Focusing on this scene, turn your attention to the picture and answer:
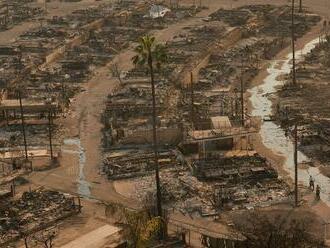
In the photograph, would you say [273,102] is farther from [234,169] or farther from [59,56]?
[59,56]

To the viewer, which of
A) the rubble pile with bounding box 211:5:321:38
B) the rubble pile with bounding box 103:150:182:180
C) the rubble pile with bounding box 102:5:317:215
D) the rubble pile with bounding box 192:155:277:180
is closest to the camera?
the rubble pile with bounding box 102:5:317:215

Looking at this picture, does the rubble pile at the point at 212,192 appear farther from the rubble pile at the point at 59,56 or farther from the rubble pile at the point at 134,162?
the rubble pile at the point at 59,56

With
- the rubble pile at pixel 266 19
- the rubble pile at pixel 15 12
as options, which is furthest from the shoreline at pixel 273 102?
the rubble pile at pixel 15 12

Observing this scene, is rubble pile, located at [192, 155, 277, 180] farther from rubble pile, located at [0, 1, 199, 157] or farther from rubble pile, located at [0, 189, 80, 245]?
rubble pile, located at [0, 1, 199, 157]

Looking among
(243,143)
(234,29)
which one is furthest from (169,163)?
(234,29)

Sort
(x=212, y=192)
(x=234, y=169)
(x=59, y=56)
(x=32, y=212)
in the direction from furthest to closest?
(x=59, y=56) → (x=234, y=169) → (x=212, y=192) → (x=32, y=212)

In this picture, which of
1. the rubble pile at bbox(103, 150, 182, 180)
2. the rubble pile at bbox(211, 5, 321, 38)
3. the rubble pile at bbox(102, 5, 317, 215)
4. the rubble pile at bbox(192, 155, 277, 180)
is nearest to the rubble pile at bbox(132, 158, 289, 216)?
the rubble pile at bbox(102, 5, 317, 215)

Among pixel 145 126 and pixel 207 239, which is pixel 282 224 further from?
pixel 145 126

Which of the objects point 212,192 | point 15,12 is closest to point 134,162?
point 212,192
